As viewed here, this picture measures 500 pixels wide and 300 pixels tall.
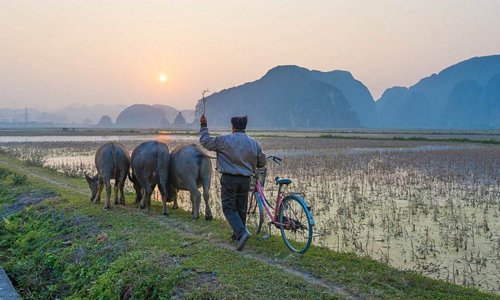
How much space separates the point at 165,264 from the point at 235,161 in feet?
6.02

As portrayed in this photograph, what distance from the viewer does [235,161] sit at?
6.31 m

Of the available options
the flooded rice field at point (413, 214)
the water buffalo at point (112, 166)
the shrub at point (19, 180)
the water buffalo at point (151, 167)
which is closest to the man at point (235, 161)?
the flooded rice field at point (413, 214)

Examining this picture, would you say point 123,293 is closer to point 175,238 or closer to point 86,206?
point 175,238

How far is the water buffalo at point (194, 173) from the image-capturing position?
27.3 feet

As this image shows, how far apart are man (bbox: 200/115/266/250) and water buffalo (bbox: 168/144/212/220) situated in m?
1.85

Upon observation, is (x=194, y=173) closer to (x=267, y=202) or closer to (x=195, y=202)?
(x=195, y=202)

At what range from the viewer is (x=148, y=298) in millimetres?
5070

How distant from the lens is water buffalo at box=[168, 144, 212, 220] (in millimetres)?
8312

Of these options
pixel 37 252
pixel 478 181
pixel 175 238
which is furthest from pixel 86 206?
pixel 478 181

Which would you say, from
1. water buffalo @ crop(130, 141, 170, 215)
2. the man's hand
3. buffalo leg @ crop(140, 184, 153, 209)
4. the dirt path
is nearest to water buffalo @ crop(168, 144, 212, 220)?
water buffalo @ crop(130, 141, 170, 215)

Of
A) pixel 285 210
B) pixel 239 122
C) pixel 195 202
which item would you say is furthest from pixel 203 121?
pixel 195 202

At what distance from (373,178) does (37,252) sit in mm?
12302

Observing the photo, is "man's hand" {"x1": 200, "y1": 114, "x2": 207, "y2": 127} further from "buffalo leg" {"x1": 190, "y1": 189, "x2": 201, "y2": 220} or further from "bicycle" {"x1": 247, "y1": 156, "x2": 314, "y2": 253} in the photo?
"buffalo leg" {"x1": 190, "y1": 189, "x2": 201, "y2": 220}

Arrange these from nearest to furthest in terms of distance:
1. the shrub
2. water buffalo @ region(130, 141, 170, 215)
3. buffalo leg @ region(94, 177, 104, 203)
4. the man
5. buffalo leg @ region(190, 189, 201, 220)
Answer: the man → buffalo leg @ region(190, 189, 201, 220) → water buffalo @ region(130, 141, 170, 215) → buffalo leg @ region(94, 177, 104, 203) → the shrub
